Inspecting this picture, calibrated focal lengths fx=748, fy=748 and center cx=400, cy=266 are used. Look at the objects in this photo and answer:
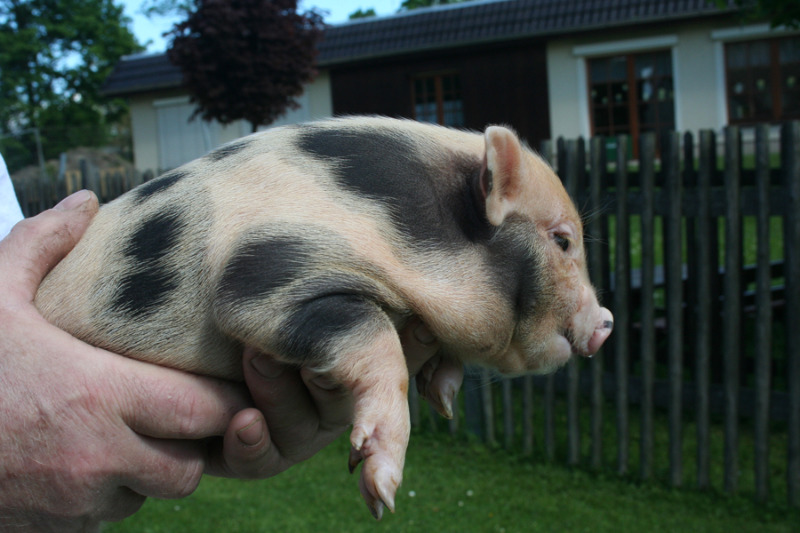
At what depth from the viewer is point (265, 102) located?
1366cm

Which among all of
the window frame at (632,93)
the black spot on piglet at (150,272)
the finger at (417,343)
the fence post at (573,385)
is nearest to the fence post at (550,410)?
the fence post at (573,385)

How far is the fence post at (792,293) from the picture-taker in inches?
218

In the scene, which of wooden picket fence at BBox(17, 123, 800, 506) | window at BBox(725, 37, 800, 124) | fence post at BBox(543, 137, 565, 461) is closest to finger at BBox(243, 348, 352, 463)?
wooden picket fence at BBox(17, 123, 800, 506)

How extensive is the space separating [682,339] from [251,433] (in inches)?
198

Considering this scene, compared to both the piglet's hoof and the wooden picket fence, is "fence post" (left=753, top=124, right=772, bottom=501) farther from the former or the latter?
the piglet's hoof

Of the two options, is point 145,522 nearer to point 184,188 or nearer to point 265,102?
point 184,188

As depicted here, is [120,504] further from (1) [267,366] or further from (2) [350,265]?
(2) [350,265]

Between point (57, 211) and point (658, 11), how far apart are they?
66.6ft

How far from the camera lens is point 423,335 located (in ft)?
8.16

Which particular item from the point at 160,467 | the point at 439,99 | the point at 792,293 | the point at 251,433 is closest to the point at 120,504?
the point at 160,467

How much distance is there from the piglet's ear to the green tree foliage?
4179 centimetres

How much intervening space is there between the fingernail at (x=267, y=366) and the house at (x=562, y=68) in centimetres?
1933

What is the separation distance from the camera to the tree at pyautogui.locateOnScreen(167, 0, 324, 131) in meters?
12.8

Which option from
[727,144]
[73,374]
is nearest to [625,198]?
[727,144]
